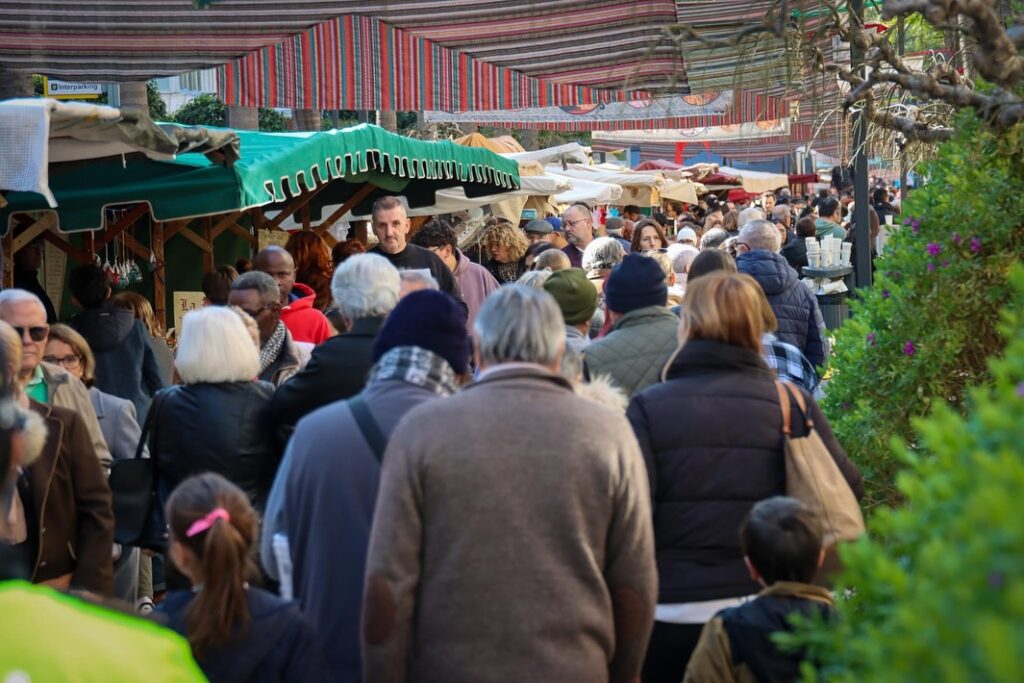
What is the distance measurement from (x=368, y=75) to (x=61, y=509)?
4358 millimetres

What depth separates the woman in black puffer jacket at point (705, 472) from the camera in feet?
13.1

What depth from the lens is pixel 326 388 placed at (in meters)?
4.63

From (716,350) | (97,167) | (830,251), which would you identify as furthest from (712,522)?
(830,251)

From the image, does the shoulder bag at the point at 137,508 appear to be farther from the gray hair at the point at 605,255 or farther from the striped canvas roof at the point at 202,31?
the striped canvas roof at the point at 202,31

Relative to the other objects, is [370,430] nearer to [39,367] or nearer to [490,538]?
[490,538]

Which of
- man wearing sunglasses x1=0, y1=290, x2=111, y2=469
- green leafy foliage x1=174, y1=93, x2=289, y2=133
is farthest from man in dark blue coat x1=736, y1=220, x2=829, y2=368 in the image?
green leafy foliage x1=174, y1=93, x2=289, y2=133

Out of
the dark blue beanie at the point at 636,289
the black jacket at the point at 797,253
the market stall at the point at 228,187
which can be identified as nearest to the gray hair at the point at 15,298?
the market stall at the point at 228,187

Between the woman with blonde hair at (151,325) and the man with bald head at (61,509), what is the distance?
308 cm

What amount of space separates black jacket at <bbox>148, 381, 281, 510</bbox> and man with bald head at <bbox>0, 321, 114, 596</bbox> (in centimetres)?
28

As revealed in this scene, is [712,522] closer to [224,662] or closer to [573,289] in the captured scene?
[224,662]

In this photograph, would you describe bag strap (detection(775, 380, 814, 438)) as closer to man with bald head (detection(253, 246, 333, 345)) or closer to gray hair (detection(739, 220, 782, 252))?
man with bald head (detection(253, 246, 333, 345))

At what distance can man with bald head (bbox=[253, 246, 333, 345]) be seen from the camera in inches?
269

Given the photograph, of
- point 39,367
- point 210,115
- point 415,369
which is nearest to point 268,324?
point 39,367

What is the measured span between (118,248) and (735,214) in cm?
1029
